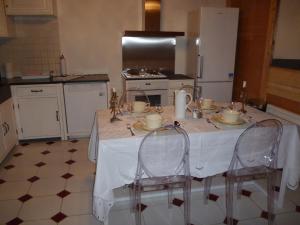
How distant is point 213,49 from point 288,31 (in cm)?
109

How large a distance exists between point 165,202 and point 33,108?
2.32 metres

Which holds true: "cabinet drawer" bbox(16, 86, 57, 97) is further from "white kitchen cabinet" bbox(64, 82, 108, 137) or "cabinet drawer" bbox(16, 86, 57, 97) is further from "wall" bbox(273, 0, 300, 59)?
"wall" bbox(273, 0, 300, 59)

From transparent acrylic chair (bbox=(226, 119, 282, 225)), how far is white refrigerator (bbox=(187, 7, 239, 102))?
79.7 inches

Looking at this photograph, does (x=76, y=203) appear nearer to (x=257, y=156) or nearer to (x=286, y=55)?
(x=257, y=156)

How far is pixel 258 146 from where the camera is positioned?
1979 millimetres

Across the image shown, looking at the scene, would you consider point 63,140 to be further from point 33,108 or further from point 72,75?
point 72,75

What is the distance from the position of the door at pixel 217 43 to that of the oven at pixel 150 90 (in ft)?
1.97

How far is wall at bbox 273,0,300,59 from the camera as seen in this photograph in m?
3.10

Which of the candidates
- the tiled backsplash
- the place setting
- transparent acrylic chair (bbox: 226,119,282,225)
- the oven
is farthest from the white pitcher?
the tiled backsplash

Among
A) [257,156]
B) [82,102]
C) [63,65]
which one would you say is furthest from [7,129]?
[257,156]

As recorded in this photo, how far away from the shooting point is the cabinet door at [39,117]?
362 cm

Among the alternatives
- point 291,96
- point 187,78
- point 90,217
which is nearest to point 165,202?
point 90,217

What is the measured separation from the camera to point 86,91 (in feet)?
12.3

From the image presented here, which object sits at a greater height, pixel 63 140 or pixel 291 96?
pixel 291 96
